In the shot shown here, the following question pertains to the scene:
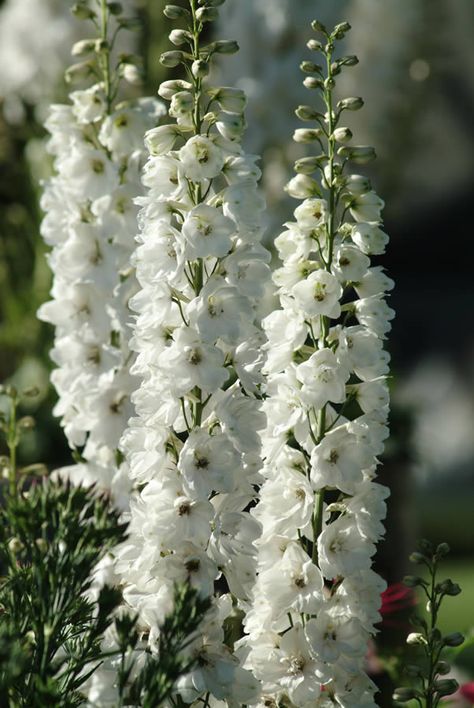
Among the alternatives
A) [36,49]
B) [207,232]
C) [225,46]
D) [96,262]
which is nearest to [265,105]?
[36,49]

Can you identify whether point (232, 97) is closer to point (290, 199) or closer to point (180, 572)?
point (180, 572)

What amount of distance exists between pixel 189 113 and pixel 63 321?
0.29 metres

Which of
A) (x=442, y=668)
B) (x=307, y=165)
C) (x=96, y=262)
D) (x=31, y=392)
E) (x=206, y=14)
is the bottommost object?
(x=442, y=668)

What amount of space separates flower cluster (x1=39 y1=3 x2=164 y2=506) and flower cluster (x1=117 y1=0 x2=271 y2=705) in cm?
19

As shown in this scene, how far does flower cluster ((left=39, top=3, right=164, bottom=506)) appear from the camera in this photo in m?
0.98

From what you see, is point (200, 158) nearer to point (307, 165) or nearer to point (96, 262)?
point (307, 165)

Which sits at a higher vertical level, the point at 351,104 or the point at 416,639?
the point at 351,104

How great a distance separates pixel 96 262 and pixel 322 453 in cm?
33

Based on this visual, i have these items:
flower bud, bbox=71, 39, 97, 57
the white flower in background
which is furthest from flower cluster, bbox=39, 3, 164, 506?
the white flower in background

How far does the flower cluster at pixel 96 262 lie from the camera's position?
983 mm

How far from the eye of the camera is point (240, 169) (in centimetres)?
77

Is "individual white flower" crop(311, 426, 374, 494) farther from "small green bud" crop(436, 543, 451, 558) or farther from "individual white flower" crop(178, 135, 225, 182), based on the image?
"individual white flower" crop(178, 135, 225, 182)

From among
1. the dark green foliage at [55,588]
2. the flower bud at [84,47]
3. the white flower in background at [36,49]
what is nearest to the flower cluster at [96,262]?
the flower bud at [84,47]

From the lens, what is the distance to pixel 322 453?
76 cm
